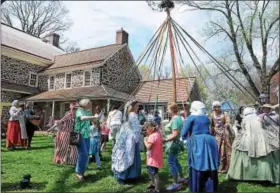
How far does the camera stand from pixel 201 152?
4484mm

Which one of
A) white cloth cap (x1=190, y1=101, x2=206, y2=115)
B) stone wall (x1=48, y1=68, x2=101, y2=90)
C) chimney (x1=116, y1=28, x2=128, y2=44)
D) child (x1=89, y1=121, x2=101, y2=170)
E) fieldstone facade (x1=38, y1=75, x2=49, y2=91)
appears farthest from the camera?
fieldstone facade (x1=38, y1=75, x2=49, y2=91)

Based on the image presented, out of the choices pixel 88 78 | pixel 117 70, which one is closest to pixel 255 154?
pixel 88 78

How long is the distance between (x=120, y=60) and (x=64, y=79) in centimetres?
424

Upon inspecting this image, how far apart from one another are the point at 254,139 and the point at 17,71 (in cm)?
1942

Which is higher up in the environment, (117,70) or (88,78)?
(117,70)

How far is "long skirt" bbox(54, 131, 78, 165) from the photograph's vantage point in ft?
22.8

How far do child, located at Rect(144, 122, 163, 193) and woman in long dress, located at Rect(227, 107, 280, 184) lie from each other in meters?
1.43

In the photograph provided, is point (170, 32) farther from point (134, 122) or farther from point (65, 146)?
point (65, 146)

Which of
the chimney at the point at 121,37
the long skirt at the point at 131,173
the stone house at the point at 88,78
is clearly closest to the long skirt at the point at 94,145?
the long skirt at the point at 131,173

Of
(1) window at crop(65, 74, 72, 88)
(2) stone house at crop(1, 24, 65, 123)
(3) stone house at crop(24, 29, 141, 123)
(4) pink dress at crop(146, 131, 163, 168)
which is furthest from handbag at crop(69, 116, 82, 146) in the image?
(1) window at crop(65, 74, 72, 88)

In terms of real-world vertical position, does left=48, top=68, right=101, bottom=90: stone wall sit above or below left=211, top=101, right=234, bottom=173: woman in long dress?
above

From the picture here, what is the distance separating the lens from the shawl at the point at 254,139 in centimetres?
534

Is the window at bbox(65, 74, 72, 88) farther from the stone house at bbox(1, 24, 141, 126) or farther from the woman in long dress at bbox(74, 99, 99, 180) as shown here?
the woman in long dress at bbox(74, 99, 99, 180)

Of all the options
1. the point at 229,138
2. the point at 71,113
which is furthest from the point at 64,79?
the point at 229,138
